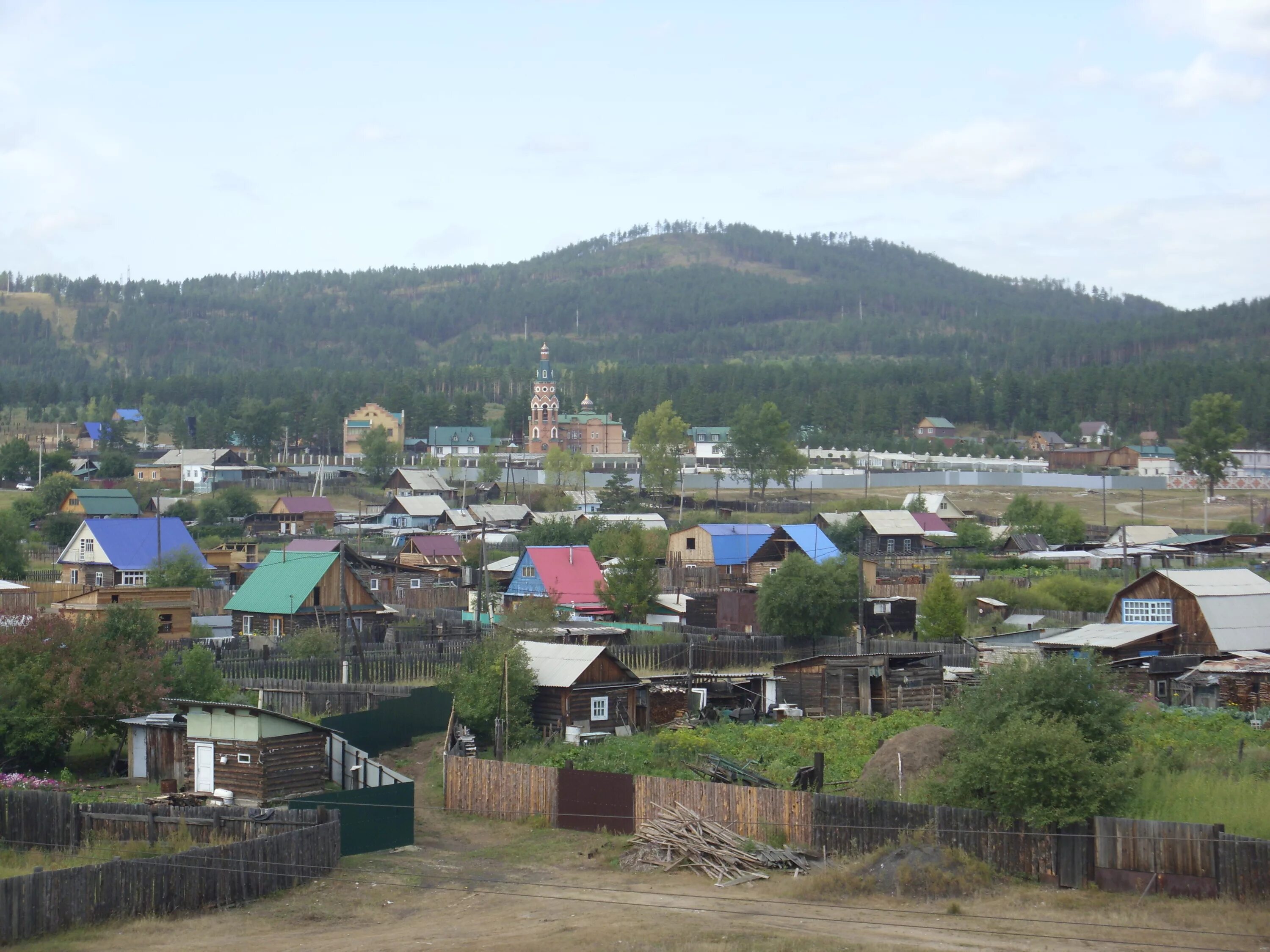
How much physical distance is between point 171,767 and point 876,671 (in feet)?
57.2

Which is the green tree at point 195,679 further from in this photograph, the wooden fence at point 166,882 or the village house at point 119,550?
the village house at point 119,550

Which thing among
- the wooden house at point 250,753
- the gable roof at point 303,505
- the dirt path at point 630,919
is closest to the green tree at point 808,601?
the wooden house at point 250,753

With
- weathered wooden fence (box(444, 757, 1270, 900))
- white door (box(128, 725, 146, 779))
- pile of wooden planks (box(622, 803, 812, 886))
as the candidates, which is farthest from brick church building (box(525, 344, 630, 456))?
pile of wooden planks (box(622, 803, 812, 886))

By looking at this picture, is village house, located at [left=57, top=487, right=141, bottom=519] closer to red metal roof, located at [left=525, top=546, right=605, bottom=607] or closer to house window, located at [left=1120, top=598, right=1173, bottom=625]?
red metal roof, located at [left=525, top=546, right=605, bottom=607]

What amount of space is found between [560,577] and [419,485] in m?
53.7

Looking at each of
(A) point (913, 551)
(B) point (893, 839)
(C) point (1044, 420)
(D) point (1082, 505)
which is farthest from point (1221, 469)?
(B) point (893, 839)

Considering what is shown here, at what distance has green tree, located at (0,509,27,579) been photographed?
189 ft

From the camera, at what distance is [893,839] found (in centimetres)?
2002

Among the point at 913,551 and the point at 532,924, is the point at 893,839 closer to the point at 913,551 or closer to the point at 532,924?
the point at 532,924

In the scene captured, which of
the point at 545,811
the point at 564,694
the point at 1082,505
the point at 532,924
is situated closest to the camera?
the point at 532,924

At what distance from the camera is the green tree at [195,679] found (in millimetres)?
29016

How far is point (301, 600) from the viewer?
45.7 meters

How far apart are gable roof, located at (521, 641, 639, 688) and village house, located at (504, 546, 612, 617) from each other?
2038 centimetres

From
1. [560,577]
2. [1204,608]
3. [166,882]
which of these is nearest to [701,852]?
[166,882]
